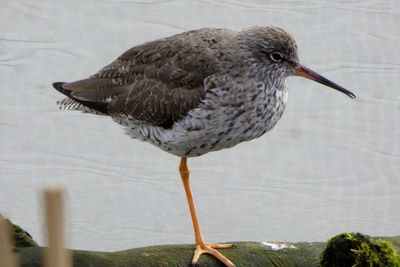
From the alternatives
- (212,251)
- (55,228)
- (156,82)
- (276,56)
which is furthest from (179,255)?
(55,228)

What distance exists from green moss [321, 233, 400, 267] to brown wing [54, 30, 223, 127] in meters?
0.77

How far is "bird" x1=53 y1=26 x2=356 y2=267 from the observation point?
3.22 meters

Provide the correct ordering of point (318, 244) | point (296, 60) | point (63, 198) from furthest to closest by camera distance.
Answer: point (296, 60), point (318, 244), point (63, 198)

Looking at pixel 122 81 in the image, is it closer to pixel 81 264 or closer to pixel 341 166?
pixel 81 264

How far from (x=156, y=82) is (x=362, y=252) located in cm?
110

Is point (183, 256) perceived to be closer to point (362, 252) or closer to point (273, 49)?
point (362, 252)

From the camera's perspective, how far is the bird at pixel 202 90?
3.22 m

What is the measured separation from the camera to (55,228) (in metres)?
1.20

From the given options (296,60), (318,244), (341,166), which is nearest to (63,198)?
(318,244)

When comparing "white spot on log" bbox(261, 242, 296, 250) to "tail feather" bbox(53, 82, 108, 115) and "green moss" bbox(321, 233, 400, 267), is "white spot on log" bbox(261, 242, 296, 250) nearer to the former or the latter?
"green moss" bbox(321, 233, 400, 267)

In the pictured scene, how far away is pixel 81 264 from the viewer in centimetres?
279

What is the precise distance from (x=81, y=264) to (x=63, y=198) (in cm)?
163

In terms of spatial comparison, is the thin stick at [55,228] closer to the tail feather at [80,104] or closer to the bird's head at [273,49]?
the bird's head at [273,49]

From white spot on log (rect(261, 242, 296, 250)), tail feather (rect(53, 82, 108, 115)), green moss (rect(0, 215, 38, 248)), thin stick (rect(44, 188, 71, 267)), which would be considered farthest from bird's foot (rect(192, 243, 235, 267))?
thin stick (rect(44, 188, 71, 267))
